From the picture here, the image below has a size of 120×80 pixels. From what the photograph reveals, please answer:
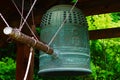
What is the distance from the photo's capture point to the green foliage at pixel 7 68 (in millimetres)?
6062

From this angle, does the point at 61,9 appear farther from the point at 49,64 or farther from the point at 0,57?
the point at 0,57

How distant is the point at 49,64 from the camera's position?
215 centimetres

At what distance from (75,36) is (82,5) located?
87cm

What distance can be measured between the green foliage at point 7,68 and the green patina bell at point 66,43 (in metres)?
3.82

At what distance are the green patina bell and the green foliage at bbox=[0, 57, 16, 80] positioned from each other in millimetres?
3816

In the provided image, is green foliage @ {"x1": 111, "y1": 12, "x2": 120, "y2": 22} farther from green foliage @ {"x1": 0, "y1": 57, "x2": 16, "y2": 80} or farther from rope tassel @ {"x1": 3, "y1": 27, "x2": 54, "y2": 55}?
rope tassel @ {"x1": 3, "y1": 27, "x2": 54, "y2": 55}

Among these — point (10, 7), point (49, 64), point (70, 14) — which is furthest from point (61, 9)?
point (10, 7)

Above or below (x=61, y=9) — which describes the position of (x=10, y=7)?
below

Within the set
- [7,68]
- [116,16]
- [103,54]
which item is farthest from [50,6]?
[116,16]

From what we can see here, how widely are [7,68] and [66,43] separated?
13.3 feet

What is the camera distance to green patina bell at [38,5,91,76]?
2139 mm

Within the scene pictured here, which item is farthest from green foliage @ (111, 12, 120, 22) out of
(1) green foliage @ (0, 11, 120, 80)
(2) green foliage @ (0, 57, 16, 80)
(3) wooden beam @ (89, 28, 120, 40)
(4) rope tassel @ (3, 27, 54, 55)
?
(4) rope tassel @ (3, 27, 54, 55)

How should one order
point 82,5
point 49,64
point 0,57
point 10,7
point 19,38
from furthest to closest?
point 0,57, point 10,7, point 82,5, point 49,64, point 19,38

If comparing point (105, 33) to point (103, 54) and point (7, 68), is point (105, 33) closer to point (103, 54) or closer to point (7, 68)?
point (7, 68)
